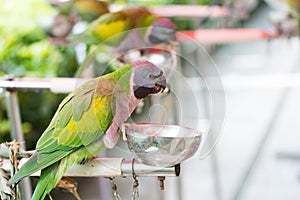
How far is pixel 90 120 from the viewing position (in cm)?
47

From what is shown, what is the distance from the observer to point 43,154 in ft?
1.58

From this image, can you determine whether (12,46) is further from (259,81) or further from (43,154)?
(259,81)

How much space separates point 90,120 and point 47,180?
8 cm

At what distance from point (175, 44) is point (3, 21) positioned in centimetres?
46

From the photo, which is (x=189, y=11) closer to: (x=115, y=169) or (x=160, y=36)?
(x=160, y=36)

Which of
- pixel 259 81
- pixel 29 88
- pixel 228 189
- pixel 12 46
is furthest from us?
pixel 259 81

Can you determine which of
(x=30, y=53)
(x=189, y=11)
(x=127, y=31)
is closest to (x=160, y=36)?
(x=127, y=31)

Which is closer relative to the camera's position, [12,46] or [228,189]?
[12,46]

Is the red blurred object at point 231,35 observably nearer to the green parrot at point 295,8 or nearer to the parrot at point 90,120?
the green parrot at point 295,8

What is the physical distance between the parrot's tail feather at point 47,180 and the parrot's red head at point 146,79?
0.12 metres

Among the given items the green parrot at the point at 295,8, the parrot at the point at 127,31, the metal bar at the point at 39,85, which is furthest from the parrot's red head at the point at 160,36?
the green parrot at the point at 295,8

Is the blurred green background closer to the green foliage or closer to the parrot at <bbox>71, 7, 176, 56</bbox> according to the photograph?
the green foliage

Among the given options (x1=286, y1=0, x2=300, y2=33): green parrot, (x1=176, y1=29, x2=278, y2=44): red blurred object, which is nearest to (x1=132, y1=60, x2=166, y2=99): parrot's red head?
(x1=176, y1=29, x2=278, y2=44): red blurred object

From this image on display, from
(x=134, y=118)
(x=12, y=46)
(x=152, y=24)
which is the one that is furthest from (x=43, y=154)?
(x=12, y=46)
